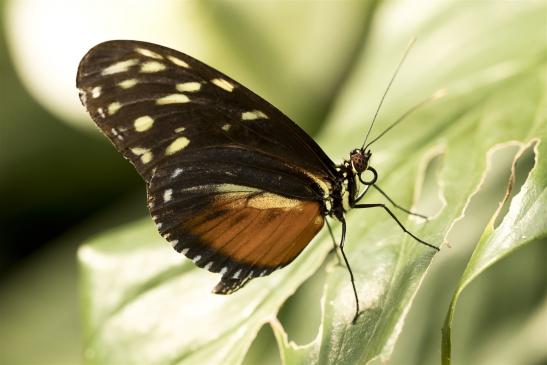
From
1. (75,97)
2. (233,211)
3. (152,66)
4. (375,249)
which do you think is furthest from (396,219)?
(75,97)

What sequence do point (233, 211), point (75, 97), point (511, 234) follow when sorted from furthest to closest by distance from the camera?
point (75, 97) → point (233, 211) → point (511, 234)

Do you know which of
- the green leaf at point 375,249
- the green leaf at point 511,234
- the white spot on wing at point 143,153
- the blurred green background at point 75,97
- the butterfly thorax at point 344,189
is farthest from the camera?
the blurred green background at point 75,97

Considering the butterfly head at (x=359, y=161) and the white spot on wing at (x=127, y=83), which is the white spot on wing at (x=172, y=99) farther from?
the butterfly head at (x=359, y=161)

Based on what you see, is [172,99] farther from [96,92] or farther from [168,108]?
[96,92]

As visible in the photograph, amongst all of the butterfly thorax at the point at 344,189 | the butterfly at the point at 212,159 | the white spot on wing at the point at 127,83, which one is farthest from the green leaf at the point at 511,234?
the white spot on wing at the point at 127,83

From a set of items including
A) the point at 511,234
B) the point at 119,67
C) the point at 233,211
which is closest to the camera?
the point at 511,234

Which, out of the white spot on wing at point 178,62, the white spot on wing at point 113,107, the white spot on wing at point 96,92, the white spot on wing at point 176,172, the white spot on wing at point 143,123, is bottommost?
the white spot on wing at point 176,172
